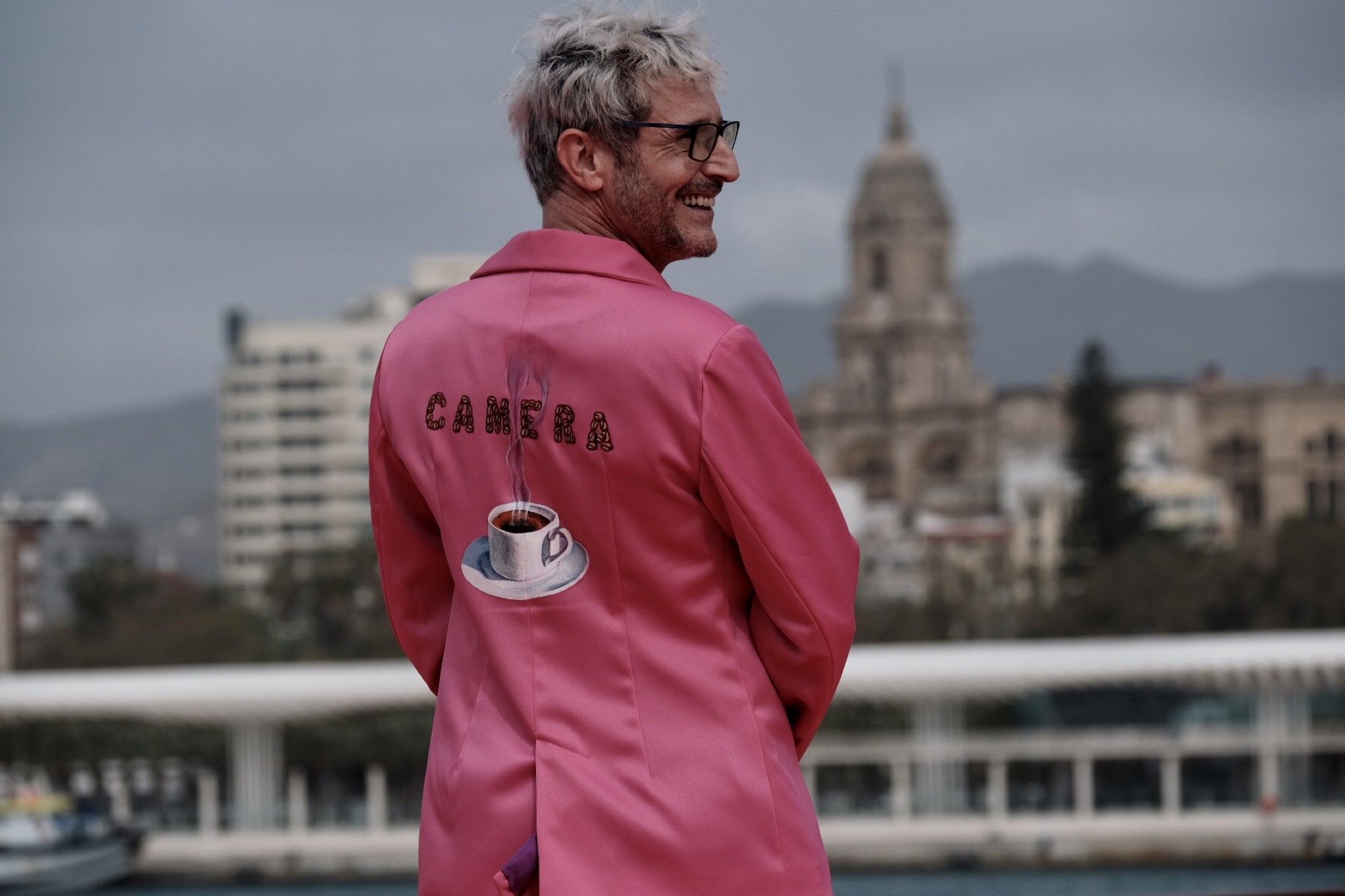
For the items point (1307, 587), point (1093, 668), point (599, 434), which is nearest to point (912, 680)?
point (1093, 668)

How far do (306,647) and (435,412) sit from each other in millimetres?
50564

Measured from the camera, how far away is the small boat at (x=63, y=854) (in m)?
28.3

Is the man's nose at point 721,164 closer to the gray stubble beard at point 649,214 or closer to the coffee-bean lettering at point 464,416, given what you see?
the gray stubble beard at point 649,214

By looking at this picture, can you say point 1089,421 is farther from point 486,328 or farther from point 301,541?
point 486,328

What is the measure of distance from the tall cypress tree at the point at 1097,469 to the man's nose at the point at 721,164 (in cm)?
5557

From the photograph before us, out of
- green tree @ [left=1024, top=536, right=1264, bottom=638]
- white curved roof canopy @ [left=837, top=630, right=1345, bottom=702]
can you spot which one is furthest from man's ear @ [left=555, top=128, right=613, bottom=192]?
green tree @ [left=1024, top=536, right=1264, bottom=638]

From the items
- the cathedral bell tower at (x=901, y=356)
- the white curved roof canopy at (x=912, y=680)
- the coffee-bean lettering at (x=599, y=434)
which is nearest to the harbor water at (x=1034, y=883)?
the white curved roof canopy at (x=912, y=680)

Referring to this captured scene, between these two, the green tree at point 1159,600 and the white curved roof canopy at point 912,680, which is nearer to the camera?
the white curved roof canopy at point 912,680

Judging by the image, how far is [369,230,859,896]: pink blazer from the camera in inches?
67.1

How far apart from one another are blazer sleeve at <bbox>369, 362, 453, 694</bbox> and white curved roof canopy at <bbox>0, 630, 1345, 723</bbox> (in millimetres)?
28544

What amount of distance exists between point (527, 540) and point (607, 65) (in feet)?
1.26

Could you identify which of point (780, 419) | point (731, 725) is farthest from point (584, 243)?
point (731, 725)

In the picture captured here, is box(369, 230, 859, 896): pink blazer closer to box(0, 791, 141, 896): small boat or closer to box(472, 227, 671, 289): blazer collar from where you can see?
box(472, 227, 671, 289): blazer collar

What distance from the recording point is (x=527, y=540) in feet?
5.79
